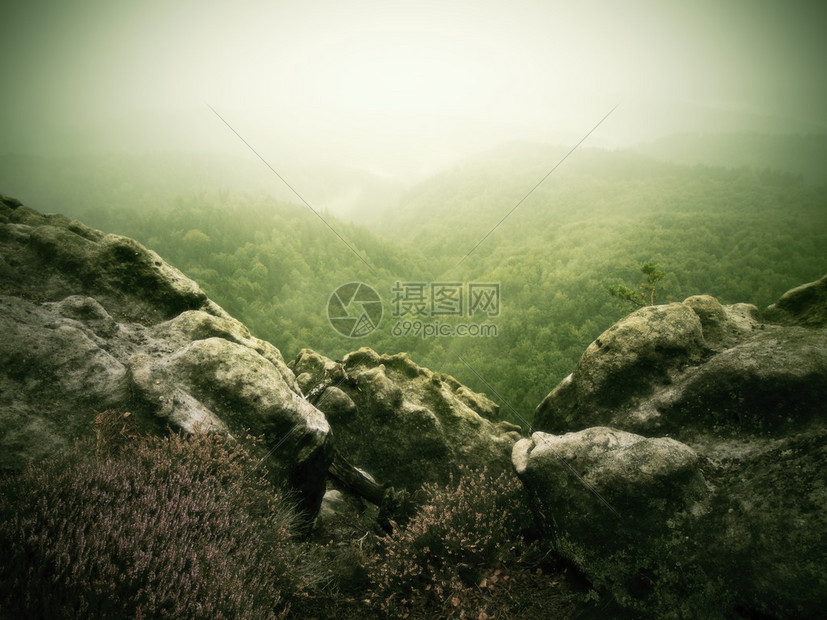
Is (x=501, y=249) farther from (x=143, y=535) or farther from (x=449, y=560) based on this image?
(x=143, y=535)

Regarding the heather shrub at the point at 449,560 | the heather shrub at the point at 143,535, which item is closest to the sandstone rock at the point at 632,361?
the heather shrub at the point at 449,560

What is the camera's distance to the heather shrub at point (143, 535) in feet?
8.64

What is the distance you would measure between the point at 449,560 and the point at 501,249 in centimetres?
4021

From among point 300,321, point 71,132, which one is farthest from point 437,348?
point 71,132

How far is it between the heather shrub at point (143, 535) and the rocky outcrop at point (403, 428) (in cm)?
354

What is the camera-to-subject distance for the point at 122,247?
24.7 ft

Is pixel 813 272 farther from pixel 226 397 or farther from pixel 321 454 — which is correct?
pixel 226 397

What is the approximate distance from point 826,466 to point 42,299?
11.8 m

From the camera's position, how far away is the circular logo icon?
3027 centimetres

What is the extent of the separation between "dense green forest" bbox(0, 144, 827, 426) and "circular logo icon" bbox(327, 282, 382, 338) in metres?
0.94

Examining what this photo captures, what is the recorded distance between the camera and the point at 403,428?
8.47 metres
